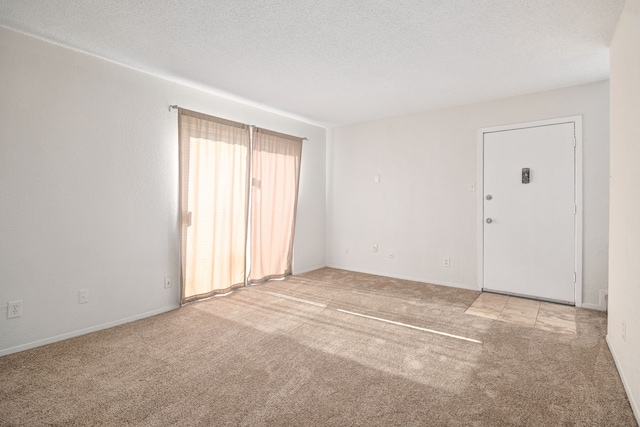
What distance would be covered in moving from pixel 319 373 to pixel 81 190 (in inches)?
97.9

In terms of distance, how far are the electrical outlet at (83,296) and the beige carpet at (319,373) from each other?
298mm

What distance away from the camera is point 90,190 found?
9.68 ft

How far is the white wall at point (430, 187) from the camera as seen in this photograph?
3.60 metres

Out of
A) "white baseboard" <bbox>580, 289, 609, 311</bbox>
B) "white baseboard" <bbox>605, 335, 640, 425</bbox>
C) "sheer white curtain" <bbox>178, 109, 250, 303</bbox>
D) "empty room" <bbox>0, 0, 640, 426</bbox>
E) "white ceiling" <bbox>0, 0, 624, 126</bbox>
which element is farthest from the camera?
"sheer white curtain" <bbox>178, 109, 250, 303</bbox>

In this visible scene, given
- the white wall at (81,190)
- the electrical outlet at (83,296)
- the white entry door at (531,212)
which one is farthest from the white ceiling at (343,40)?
the electrical outlet at (83,296)

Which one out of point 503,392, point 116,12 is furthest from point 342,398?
point 116,12

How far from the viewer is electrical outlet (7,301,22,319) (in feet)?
8.29

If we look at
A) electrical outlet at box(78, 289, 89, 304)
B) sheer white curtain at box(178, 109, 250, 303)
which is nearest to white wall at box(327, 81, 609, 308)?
sheer white curtain at box(178, 109, 250, 303)

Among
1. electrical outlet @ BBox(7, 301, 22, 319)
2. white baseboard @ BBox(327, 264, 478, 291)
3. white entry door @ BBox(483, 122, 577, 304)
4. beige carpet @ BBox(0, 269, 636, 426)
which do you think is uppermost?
white entry door @ BBox(483, 122, 577, 304)

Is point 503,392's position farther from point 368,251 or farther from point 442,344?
point 368,251

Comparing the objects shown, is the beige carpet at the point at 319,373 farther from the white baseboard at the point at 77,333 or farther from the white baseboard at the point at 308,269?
the white baseboard at the point at 308,269

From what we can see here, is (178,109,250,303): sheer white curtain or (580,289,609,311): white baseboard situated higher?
(178,109,250,303): sheer white curtain

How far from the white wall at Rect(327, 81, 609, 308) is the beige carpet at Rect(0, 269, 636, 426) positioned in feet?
3.82

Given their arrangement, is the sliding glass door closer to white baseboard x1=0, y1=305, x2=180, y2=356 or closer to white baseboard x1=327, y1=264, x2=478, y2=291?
white baseboard x1=0, y1=305, x2=180, y2=356
